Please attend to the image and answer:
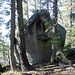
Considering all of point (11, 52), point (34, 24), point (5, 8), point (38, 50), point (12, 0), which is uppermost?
point (12, 0)

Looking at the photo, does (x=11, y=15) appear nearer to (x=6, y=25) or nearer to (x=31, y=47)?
(x=6, y=25)

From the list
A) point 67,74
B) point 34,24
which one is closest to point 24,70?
point 67,74

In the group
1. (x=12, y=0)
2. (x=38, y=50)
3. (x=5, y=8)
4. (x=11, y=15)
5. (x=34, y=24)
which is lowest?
(x=38, y=50)

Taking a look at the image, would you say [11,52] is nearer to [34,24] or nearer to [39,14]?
[34,24]

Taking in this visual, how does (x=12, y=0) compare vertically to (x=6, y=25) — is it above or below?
above

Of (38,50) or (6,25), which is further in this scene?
(38,50)

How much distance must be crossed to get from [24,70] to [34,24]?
19.0ft

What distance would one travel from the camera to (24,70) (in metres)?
7.92

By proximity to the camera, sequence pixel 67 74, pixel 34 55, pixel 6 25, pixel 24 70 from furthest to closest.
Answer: pixel 34 55 < pixel 6 25 < pixel 24 70 < pixel 67 74

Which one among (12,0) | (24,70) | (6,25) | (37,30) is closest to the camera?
(24,70)

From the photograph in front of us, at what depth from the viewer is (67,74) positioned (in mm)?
5812

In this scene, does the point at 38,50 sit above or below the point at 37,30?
below

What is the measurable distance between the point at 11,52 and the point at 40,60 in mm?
3969

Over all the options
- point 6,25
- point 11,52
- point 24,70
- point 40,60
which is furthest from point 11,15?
point 40,60
